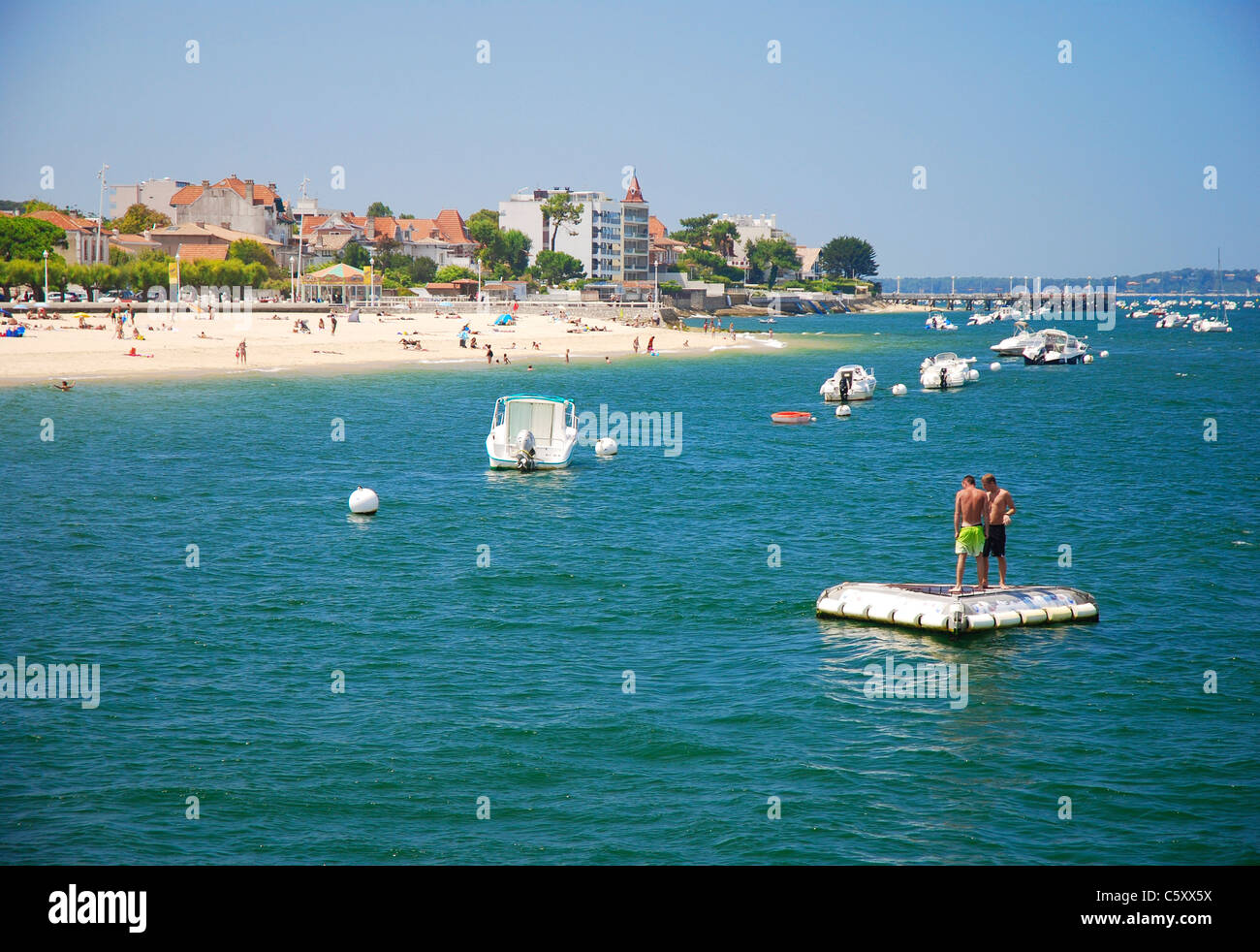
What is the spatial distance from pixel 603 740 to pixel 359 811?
13.6 feet

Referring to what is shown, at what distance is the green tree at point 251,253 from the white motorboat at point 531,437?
11224 centimetres

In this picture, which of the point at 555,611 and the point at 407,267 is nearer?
the point at 555,611

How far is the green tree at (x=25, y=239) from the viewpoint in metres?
114

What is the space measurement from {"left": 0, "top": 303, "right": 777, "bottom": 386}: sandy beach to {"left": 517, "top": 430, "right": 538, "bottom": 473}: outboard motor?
43614mm

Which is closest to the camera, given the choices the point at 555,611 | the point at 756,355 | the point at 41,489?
the point at 555,611

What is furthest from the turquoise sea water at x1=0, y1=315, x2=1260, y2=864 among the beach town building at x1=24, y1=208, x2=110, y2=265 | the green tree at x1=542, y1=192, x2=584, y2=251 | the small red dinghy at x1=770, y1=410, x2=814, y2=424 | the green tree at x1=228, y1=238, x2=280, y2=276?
the green tree at x1=542, y1=192, x2=584, y2=251

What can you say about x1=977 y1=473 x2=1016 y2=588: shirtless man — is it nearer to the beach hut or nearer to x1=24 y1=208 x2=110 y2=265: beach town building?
the beach hut

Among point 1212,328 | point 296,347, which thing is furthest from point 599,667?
point 1212,328

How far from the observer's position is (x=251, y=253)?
149 m

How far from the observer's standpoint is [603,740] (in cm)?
1820

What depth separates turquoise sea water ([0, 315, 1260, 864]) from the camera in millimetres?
15453

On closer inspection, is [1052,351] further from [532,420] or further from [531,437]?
[531,437]
